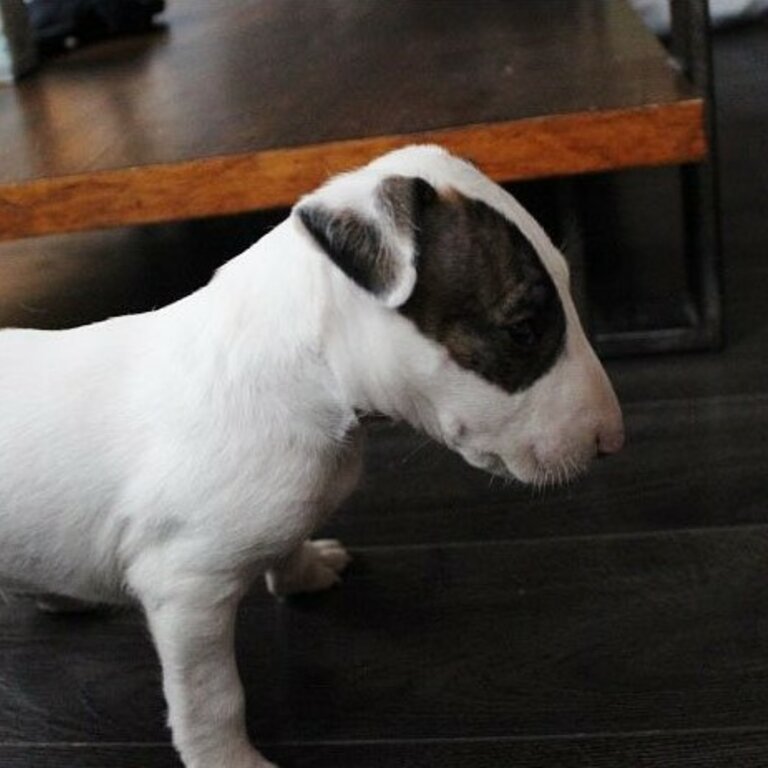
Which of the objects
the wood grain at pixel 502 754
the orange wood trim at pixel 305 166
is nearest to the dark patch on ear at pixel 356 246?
the wood grain at pixel 502 754

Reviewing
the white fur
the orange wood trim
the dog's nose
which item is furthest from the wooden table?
the white fur

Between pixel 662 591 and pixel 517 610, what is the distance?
14 cm

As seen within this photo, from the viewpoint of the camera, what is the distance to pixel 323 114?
1520mm

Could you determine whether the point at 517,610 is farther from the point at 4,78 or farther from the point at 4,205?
the point at 4,78

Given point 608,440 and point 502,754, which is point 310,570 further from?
point 608,440

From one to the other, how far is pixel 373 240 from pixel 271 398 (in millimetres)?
168

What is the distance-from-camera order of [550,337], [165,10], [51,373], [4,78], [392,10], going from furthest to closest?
[165,10]
[392,10]
[4,78]
[51,373]
[550,337]

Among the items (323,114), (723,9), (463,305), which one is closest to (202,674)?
(463,305)

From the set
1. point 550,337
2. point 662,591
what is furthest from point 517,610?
point 550,337

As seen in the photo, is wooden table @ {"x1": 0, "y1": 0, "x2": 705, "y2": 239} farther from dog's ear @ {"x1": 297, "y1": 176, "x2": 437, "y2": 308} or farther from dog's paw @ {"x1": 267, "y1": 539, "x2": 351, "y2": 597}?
dog's ear @ {"x1": 297, "y1": 176, "x2": 437, "y2": 308}

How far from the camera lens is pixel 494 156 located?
4.48 ft

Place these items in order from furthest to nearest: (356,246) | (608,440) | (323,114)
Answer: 1. (323,114)
2. (608,440)
3. (356,246)

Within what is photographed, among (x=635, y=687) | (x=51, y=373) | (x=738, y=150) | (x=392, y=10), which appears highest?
(x=51, y=373)

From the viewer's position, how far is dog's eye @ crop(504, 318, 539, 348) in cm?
83
